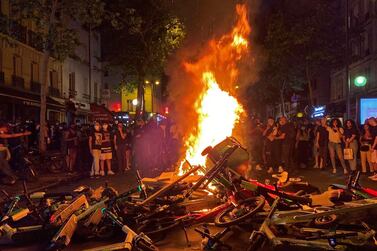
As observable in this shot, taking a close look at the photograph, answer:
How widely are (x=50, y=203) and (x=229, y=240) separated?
3139mm

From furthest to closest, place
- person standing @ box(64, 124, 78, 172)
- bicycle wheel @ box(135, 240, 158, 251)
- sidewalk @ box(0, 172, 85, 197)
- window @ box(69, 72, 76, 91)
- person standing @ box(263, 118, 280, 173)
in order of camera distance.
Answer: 1. window @ box(69, 72, 76, 91)
2. person standing @ box(64, 124, 78, 172)
3. person standing @ box(263, 118, 280, 173)
4. sidewalk @ box(0, 172, 85, 197)
5. bicycle wheel @ box(135, 240, 158, 251)

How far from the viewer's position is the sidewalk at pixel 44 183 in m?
12.5

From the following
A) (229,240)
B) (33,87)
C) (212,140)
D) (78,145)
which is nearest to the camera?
(229,240)

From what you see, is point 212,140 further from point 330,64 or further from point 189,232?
point 330,64

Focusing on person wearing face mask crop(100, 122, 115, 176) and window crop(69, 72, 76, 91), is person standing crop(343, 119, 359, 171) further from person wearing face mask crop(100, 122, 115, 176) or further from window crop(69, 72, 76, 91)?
window crop(69, 72, 76, 91)

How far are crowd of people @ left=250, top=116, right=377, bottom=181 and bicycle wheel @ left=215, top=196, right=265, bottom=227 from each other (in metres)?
7.64

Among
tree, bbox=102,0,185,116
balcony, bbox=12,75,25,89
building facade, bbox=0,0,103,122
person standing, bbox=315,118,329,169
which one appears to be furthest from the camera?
balcony, bbox=12,75,25,89

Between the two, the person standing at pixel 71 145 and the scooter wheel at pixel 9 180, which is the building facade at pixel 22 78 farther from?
the scooter wheel at pixel 9 180

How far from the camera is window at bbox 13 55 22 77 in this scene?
1119 inches

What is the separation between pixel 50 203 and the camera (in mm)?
7824

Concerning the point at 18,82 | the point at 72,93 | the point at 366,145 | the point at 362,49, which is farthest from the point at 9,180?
the point at 362,49

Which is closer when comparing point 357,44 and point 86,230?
point 86,230

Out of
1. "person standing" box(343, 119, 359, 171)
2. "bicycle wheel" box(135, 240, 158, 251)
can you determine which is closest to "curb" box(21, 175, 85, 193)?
"bicycle wheel" box(135, 240, 158, 251)

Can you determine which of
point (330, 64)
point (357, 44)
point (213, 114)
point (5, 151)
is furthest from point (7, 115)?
point (357, 44)
